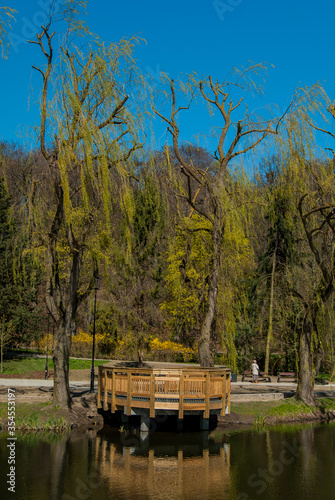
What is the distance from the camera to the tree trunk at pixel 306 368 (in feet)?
72.6

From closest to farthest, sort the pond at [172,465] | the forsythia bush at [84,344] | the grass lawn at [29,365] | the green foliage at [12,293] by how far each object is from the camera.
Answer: the pond at [172,465]
the grass lawn at [29,365]
the green foliage at [12,293]
the forsythia bush at [84,344]

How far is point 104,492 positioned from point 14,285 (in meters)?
21.9

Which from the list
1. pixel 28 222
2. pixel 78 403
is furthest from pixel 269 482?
pixel 28 222

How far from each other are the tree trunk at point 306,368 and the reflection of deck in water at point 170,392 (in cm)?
527

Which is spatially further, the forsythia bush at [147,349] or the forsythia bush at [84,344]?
the forsythia bush at [84,344]

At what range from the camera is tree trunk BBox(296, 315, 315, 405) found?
2214 cm

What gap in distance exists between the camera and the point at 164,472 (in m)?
13.7

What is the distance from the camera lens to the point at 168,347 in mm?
37844

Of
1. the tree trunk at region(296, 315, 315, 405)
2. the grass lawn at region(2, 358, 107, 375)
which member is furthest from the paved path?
the tree trunk at region(296, 315, 315, 405)

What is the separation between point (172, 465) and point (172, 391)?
11.0 ft

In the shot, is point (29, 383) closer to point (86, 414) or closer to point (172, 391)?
point (86, 414)

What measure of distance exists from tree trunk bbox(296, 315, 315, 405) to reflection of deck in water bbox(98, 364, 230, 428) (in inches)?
208

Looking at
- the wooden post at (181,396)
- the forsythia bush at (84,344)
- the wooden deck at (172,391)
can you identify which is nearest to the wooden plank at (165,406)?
the wooden deck at (172,391)

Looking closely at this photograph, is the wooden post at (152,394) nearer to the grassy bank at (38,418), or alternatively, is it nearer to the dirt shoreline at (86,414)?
the dirt shoreline at (86,414)
